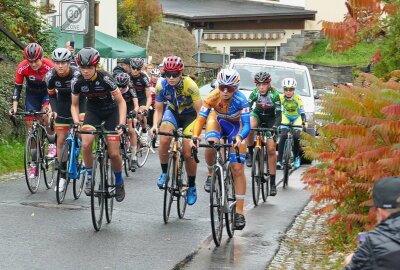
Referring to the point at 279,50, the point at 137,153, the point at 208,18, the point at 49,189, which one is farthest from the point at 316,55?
the point at 49,189

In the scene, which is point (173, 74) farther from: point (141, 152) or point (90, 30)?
point (90, 30)

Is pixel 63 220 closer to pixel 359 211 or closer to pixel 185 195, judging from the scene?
pixel 185 195

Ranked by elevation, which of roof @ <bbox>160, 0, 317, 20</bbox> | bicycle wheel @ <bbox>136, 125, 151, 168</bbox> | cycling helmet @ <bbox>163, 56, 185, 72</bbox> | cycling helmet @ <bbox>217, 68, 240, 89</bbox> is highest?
roof @ <bbox>160, 0, 317, 20</bbox>

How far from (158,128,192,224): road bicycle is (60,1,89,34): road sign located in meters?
7.00

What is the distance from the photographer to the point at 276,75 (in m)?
22.4

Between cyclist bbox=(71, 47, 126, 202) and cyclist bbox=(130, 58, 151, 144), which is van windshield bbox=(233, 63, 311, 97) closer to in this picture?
cyclist bbox=(130, 58, 151, 144)

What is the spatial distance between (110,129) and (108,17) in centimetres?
2986

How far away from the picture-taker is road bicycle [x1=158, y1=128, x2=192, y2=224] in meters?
11.8

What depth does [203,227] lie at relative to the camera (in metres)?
11.9

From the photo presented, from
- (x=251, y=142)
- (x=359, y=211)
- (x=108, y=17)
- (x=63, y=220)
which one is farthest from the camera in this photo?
(x=108, y=17)

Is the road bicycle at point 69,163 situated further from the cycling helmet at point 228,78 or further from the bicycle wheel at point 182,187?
the cycling helmet at point 228,78

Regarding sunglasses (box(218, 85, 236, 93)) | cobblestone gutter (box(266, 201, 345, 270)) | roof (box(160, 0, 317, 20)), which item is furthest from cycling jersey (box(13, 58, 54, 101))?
roof (box(160, 0, 317, 20))

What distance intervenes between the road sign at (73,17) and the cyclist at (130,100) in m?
2.09

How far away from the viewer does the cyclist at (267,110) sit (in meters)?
15.1
